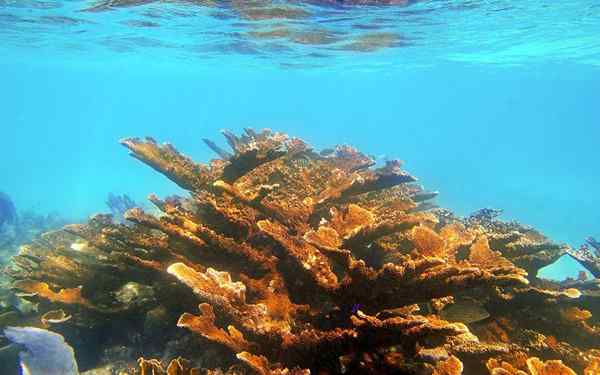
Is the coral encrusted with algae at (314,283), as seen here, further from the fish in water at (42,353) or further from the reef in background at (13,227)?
the reef in background at (13,227)

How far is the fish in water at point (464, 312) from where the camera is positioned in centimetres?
330

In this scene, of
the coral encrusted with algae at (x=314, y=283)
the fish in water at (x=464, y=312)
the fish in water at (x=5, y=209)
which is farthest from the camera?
the fish in water at (x=5, y=209)

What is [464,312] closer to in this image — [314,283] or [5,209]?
[314,283]

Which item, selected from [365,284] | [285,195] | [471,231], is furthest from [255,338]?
[471,231]

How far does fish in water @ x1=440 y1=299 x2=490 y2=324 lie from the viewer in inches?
130

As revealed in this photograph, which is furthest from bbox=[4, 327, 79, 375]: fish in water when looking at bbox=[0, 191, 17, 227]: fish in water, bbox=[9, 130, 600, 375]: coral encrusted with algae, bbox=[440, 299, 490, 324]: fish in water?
bbox=[0, 191, 17, 227]: fish in water

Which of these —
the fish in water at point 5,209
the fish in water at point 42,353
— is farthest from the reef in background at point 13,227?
the fish in water at point 42,353

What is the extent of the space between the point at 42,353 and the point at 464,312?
10.9 feet

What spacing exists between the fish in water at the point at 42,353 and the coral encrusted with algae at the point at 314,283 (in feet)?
2.41

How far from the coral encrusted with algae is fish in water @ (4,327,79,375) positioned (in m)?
0.74

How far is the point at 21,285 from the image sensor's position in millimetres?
4480

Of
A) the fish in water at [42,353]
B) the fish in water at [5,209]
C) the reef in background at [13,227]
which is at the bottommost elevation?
the reef in background at [13,227]

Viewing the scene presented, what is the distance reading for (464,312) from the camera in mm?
3379

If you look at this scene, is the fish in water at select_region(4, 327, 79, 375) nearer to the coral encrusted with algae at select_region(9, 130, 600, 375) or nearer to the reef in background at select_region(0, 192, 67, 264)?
the coral encrusted with algae at select_region(9, 130, 600, 375)
